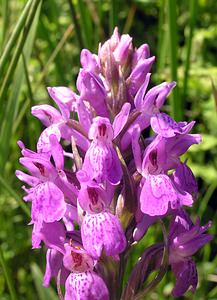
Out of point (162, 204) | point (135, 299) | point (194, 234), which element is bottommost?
point (135, 299)

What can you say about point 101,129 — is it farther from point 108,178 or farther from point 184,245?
point 184,245

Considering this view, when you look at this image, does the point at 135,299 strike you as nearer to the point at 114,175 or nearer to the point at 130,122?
the point at 114,175

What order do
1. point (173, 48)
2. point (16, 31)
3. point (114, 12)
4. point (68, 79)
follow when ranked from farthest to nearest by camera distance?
point (68, 79)
point (114, 12)
point (173, 48)
point (16, 31)

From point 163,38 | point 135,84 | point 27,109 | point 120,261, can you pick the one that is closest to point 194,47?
point 163,38

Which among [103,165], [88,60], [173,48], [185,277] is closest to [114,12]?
[173,48]

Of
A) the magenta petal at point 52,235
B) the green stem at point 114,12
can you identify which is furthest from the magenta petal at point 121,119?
the green stem at point 114,12

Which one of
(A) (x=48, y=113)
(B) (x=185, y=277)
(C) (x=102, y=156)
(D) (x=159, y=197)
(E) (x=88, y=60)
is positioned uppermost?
(E) (x=88, y=60)

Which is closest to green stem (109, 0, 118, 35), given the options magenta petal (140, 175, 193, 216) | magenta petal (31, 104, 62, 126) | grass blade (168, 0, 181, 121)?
grass blade (168, 0, 181, 121)
